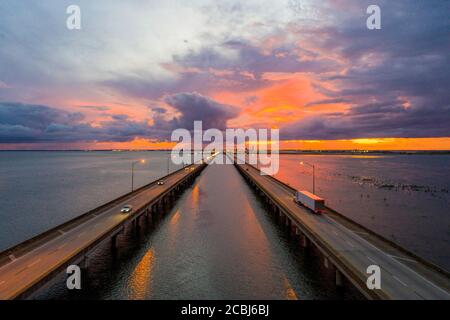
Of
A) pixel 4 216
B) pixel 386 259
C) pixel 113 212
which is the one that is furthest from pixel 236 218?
pixel 4 216

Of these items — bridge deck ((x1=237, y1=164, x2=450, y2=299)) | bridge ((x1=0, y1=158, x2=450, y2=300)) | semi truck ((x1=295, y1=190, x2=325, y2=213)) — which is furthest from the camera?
semi truck ((x1=295, y1=190, x2=325, y2=213))

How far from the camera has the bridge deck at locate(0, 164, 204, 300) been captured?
20859 mm

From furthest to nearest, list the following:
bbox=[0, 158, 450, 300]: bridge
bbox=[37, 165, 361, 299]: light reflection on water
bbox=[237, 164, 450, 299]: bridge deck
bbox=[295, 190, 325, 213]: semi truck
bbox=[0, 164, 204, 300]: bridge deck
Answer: bbox=[295, 190, 325, 213]: semi truck
bbox=[37, 165, 361, 299]: light reflection on water
bbox=[0, 164, 204, 300]: bridge deck
bbox=[0, 158, 450, 300]: bridge
bbox=[237, 164, 450, 299]: bridge deck

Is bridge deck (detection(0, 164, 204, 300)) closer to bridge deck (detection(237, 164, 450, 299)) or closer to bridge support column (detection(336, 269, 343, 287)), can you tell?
bridge deck (detection(237, 164, 450, 299))

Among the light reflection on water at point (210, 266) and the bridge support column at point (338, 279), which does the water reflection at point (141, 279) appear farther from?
the bridge support column at point (338, 279)

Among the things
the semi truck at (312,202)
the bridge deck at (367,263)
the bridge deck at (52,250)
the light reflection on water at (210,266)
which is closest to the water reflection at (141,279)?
the light reflection on water at (210,266)

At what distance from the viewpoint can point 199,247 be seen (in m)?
40.8

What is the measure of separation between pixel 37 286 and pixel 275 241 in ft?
114

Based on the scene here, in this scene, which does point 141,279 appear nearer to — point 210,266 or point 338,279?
point 210,266

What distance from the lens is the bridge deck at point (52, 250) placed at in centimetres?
2086

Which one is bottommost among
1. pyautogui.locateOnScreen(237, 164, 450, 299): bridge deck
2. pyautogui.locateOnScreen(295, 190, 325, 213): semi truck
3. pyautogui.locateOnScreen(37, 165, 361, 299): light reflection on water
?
pyautogui.locateOnScreen(37, 165, 361, 299): light reflection on water

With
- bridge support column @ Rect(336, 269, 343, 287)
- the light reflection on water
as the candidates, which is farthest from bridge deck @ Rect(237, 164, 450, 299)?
the light reflection on water

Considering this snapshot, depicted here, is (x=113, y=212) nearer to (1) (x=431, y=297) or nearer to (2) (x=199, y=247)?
(2) (x=199, y=247)

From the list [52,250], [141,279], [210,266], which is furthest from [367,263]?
[52,250]
